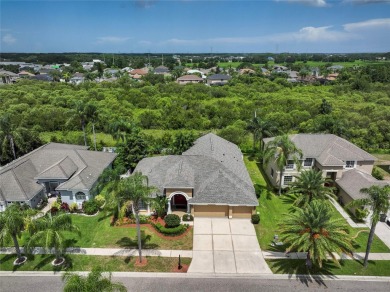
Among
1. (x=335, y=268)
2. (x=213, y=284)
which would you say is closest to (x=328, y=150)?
(x=335, y=268)

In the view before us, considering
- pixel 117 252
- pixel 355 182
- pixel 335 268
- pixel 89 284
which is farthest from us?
pixel 355 182

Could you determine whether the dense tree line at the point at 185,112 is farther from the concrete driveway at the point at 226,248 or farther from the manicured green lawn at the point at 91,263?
the manicured green lawn at the point at 91,263

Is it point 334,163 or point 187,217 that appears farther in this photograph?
point 334,163

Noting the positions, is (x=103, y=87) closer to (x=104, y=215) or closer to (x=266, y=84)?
(x=266, y=84)

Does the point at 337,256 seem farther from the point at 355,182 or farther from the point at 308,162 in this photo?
the point at 308,162

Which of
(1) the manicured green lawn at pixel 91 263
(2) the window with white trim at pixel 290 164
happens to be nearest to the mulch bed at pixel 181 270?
(1) the manicured green lawn at pixel 91 263

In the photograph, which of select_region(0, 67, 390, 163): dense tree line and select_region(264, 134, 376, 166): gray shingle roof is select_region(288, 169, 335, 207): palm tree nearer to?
select_region(264, 134, 376, 166): gray shingle roof
